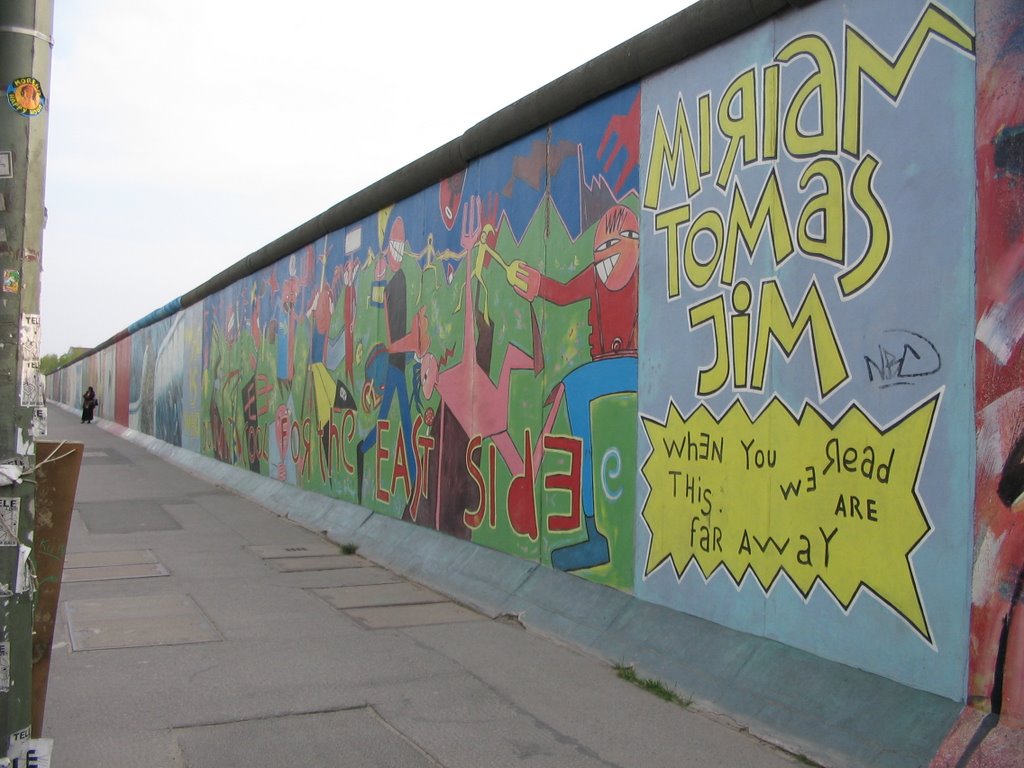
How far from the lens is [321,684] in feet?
18.8

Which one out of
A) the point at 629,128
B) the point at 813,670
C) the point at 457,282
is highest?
the point at 629,128

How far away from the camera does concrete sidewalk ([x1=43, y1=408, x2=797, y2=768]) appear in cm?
470

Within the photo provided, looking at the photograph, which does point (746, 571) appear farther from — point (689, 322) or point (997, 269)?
point (997, 269)

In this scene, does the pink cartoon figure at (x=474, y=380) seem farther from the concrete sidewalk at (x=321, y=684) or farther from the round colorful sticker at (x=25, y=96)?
the round colorful sticker at (x=25, y=96)

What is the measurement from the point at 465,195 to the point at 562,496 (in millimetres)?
3577

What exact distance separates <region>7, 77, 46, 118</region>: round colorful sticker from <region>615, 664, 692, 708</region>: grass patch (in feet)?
14.3

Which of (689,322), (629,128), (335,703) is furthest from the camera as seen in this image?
(629,128)

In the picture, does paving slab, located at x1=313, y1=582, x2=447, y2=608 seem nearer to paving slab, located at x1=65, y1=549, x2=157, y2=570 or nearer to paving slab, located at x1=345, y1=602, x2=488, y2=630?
paving slab, located at x1=345, y1=602, x2=488, y2=630

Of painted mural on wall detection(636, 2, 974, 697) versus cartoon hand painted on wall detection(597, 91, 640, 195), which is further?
cartoon hand painted on wall detection(597, 91, 640, 195)

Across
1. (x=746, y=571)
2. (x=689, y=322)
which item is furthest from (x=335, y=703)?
(x=689, y=322)

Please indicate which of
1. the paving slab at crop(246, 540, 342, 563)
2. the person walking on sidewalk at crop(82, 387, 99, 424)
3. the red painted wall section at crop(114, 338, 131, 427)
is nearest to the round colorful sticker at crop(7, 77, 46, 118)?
the paving slab at crop(246, 540, 342, 563)

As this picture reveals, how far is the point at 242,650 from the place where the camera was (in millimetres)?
6492

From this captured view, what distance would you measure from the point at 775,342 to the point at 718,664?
1.86 metres

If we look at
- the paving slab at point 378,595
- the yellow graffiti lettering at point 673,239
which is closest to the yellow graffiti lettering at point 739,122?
the yellow graffiti lettering at point 673,239
